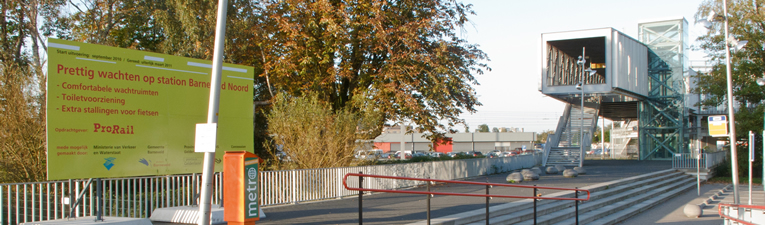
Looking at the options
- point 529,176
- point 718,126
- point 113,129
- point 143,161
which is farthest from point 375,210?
point 718,126

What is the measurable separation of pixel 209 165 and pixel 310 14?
1533cm

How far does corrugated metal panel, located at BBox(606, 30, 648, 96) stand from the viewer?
3878 centimetres

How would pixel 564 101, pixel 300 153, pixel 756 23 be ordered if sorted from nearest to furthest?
pixel 300 153 → pixel 756 23 → pixel 564 101

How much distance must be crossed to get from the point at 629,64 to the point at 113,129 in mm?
39211

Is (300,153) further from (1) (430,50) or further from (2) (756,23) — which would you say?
(2) (756,23)

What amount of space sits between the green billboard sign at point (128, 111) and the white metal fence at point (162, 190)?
77 centimetres

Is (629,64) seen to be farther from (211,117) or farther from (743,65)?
(211,117)

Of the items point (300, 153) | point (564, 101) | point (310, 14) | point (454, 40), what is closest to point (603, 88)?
point (564, 101)

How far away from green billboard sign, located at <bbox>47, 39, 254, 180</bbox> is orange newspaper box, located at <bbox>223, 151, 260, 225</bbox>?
2817 mm

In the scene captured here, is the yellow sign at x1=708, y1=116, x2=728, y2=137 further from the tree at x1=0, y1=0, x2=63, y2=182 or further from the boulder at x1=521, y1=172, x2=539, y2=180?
the tree at x1=0, y1=0, x2=63, y2=182

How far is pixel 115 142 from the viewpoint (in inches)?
358

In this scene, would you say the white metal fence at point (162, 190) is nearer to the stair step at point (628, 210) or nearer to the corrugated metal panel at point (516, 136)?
the stair step at point (628, 210)

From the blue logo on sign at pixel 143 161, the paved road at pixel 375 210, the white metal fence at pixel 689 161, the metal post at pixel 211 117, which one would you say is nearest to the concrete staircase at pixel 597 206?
the paved road at pixel 375 210

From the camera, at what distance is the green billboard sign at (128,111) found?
8414 millimetres
